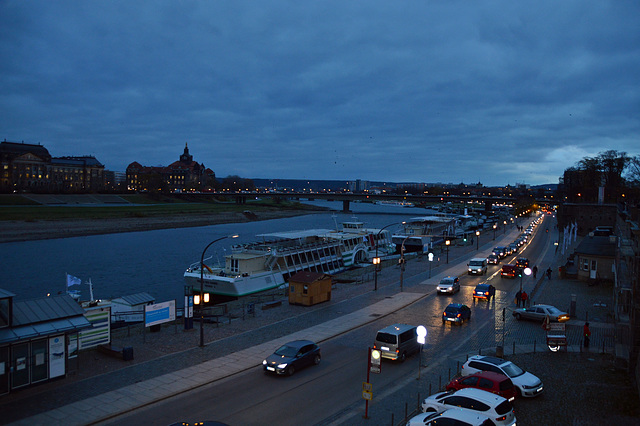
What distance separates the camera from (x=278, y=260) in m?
47.5

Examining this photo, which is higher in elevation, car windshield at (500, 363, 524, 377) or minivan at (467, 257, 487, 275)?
car windshield at (500, 363, 524, 377)

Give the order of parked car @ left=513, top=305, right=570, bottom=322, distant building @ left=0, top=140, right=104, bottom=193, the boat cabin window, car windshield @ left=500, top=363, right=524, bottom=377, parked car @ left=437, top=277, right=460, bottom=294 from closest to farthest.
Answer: car windshield @ left=500, top=363, right=524, bottom=377
parked car @ left=513, top=305, right=570, bottom=322
parked car @ left=437, top=277, right=460, bottom=294
the boat cabin window
distant building @ left=0, top=140, right=104, bottom=193

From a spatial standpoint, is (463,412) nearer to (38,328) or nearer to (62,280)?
(38,328)

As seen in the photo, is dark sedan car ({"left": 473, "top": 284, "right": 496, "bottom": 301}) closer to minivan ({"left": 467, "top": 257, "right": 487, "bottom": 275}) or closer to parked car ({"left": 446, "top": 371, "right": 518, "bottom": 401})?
minivan ({"left": 467, "top": 257, "right": 487, "bottom": 275})

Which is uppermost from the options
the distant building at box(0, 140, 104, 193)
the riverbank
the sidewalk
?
the distant building at box(0, 140, 104, 193)

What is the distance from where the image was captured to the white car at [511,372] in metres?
16.0

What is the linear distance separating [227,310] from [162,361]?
11701 millimetres

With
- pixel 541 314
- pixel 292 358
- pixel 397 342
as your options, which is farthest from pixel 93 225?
pixel 541 314

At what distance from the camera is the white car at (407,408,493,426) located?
1193 cm

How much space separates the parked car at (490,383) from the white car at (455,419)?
2.97m

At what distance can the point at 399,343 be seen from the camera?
808 inches

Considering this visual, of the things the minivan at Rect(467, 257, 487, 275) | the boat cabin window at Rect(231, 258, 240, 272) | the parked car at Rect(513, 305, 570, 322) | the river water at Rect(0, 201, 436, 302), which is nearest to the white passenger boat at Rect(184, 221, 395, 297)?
the boat cabin window at Rect(231, 258, 240, 272)

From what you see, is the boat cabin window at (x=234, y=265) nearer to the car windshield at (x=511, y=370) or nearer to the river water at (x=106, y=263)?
the river water at (x=106, y=263)

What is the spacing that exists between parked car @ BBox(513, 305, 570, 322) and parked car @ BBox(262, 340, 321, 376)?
14.8 metres
